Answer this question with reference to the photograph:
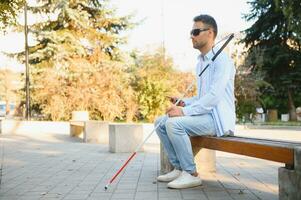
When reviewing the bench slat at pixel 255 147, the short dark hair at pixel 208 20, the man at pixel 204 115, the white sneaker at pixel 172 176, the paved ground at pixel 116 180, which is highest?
the short dark hair at pixel 208 20

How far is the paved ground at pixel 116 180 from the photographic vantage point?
479 centimetres

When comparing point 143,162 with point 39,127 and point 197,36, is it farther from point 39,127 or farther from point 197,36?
point 39,127

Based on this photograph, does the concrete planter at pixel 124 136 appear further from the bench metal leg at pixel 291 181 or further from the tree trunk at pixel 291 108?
the tree trunk at pixel 291 108

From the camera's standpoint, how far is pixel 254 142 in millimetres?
4074

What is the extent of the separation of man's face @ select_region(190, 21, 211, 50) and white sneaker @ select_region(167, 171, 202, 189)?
57.8 inches

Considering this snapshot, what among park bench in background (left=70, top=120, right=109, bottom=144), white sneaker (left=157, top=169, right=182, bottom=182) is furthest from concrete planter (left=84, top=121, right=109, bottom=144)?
white sneaker (left=157, top=169, right=182, bottom=182)

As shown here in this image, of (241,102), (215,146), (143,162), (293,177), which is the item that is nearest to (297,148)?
(293,177)

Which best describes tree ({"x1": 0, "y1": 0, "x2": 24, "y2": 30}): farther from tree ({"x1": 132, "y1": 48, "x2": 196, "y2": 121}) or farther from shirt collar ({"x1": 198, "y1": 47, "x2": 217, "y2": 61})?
tree ({"x1": 132, "y1": 48, "x2": 196, "y2": 121})

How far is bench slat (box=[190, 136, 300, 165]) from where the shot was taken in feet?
11.5

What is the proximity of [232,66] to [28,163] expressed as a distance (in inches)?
172

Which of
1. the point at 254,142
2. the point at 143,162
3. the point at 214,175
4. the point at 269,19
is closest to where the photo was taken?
the point at 254,142

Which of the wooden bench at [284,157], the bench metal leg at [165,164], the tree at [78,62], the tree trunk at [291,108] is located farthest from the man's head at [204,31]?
the tree trunk at [291,108]

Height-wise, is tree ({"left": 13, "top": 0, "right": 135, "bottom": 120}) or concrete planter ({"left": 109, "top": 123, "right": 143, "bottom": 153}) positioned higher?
tree ({"left": 13, "top": 0, "right": 135, "bottom": 120})

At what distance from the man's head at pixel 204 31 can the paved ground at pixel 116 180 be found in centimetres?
164
